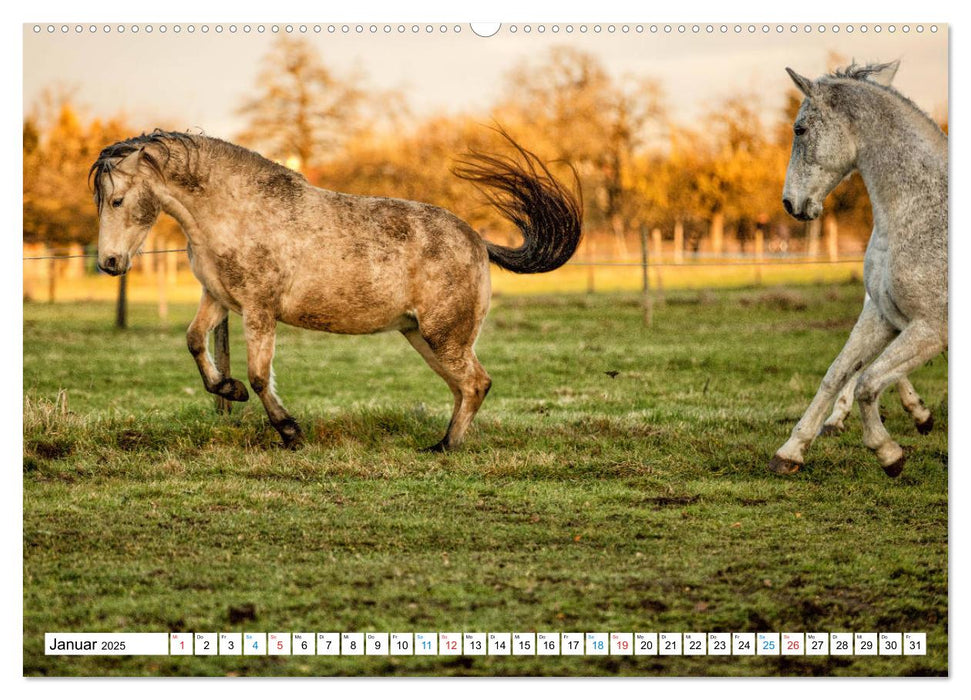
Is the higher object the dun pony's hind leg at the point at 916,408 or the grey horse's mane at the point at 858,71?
the grey horse's mane at the point at 858,71

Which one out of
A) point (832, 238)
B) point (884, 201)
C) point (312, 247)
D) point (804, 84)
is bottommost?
point (312, 247)

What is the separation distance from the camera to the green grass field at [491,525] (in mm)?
4438

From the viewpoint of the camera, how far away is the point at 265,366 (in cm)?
715

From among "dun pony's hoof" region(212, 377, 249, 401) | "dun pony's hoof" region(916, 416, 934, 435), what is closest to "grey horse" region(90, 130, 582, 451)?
"dun pony's hoof" region(212, 377, 249, 401)

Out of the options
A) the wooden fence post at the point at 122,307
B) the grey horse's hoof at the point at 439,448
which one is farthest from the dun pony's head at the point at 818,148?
the wooden fence post at the point at 122,307

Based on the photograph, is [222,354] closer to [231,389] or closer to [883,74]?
[231,389]

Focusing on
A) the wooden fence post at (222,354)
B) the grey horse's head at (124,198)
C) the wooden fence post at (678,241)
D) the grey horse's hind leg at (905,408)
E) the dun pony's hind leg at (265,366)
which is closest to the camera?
the grey horse's head at (124,198)

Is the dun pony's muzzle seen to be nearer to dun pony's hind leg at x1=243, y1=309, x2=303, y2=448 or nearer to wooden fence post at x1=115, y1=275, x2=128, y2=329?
dun pony's hind leg at x1=243, y1=309, x2=303, y2=448

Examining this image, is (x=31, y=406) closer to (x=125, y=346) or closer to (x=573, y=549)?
Answer: (x=573, y=549)

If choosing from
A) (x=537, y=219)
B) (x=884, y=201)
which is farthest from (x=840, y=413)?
(x=537, y=219)

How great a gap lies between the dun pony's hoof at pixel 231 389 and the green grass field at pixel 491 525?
0.41m

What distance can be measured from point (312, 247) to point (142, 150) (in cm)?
122

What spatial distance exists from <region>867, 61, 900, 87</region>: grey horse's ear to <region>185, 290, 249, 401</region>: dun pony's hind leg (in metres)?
4.49

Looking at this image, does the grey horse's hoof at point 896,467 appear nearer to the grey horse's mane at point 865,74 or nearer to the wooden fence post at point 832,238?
the grey horse's mane at point 865,74
